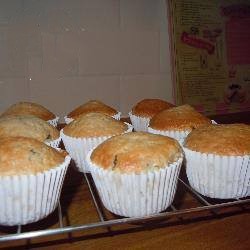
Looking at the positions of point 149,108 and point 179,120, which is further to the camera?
point 149,108

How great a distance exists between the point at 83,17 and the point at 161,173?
1376 mm

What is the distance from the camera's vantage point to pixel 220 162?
1070 millimetres

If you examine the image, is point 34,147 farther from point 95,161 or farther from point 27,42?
point 27,42

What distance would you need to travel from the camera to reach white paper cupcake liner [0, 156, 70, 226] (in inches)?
36.2

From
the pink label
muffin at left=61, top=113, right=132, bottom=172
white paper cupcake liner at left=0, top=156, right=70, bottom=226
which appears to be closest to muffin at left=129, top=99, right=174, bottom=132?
muffin at left=61, top=113, right=132, bottom=172

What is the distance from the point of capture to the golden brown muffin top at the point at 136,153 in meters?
0.98

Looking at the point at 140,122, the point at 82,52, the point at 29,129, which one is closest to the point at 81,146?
the point at 29,129

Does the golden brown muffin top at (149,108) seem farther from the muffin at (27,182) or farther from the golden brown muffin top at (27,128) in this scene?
the muffin at (27,182)

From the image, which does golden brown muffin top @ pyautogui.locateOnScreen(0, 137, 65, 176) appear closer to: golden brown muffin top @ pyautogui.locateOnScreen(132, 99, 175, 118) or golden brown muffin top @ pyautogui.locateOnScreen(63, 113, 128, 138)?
golden brown muffin top @ pyautogui.locateOnScreen(63, 113, 128, 138)

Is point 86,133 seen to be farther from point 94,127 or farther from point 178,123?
point 178,123

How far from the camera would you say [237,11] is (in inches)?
→ 96.0

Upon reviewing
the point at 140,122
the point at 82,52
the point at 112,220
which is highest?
the point at 82,52

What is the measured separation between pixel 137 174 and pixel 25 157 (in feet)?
1.02

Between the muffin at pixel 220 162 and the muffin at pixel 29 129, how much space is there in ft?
1.65
